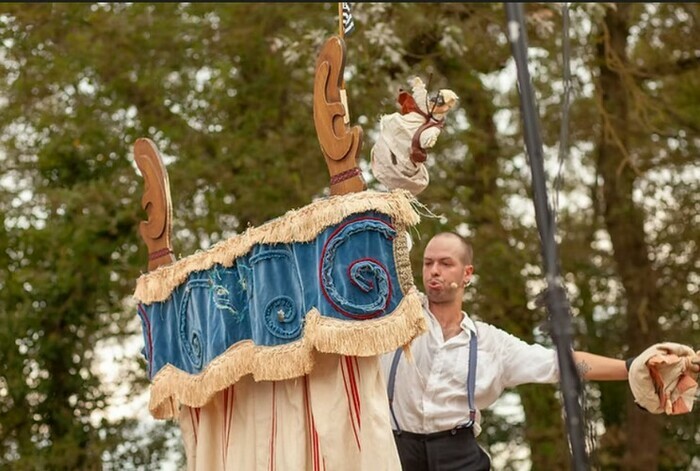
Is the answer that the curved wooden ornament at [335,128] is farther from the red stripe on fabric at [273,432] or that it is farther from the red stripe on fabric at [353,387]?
the red stripe on fabric at [273,432]

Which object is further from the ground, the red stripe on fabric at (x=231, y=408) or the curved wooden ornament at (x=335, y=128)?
the curved wooden ornament at (x=335, y=128)

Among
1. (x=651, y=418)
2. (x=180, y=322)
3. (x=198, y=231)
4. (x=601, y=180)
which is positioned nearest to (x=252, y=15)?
(x=198, y=231)

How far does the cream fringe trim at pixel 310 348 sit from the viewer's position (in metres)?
3.70

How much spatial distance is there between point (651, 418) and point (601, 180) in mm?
1824

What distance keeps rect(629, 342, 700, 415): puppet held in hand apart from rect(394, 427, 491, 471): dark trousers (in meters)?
0.63

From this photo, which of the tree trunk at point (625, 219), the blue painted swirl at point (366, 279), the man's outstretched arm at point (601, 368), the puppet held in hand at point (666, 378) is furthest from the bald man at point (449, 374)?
the tree trunk at point (625, 219)

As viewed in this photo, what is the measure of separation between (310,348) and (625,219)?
6.33 metres

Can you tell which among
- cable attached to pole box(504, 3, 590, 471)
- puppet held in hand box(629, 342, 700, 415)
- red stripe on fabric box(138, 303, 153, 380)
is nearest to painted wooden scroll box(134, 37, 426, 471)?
red stripe on fabric box(138, 303, 153, 380)

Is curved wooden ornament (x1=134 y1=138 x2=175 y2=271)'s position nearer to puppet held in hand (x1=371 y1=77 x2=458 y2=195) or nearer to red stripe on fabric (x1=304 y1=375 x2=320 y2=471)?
red stripe on fabric (x1=304 y1=375 x2=320 y2=471)

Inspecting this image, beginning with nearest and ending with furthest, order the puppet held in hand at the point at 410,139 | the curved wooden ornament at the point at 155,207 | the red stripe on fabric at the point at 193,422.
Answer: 1. the puppet held in hand at the point at 410,139
2. the red stripe on fabric at the point at 193,422
3. the curved wooden ornament at the point at 155,207

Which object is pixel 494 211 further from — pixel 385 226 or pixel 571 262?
pixel 385 226

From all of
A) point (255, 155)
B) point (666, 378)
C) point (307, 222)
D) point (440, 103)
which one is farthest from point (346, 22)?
point (255, 155)

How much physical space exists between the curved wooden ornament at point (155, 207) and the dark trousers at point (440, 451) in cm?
103

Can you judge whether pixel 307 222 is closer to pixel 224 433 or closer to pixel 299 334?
pixel 299 334
